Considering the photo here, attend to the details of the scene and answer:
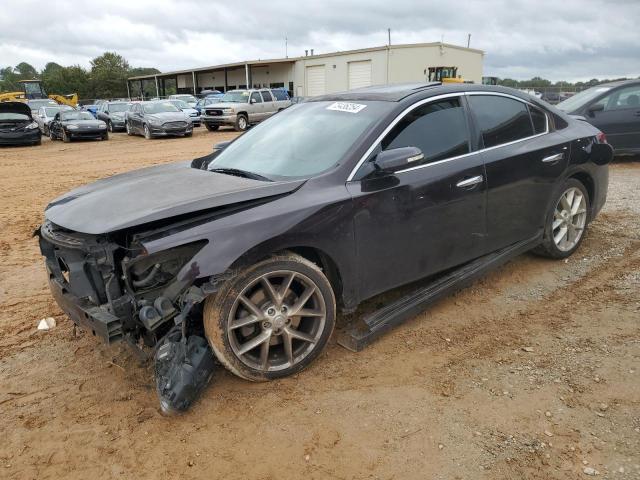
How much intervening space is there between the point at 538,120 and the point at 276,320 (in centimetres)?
309

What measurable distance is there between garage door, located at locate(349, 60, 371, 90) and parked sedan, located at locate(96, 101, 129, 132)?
652 inches

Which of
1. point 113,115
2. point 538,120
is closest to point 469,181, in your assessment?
point 538,120

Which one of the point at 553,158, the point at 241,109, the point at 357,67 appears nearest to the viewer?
the point at 553,158

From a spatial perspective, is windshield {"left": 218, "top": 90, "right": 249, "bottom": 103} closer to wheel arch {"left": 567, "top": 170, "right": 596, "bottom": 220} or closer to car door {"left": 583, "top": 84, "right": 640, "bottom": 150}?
car door {"left": 583, "top": 84, "right": 640, "bottom": 150}

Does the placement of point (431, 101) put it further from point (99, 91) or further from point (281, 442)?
point (99, 91)

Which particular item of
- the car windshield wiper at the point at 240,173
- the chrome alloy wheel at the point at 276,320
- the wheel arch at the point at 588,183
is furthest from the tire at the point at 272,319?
the wheel arch at the point at 588,183

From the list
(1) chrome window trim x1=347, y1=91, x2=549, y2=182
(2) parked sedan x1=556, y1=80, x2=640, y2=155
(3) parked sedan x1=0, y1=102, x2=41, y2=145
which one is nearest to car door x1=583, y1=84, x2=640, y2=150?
(2) parked sedan x1=556, y1=80, x2=640, y2=155

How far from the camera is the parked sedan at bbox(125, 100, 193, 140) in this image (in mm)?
20562

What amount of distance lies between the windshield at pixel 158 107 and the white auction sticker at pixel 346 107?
63.6ft

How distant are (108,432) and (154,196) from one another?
138 centimetres

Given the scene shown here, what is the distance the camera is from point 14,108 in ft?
62.7

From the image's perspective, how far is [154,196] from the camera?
3123 millimetres

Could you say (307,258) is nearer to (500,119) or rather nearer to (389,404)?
A: (389,404)

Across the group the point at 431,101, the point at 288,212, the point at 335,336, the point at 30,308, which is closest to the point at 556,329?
the point at 335,336
